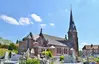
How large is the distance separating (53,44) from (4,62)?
35.4 metres

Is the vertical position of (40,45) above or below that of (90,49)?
above

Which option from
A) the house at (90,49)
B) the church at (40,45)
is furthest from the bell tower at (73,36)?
the house at (90,49)

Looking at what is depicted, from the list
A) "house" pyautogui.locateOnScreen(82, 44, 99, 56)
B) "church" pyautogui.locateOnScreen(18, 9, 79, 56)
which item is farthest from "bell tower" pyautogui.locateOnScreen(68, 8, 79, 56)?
"house" pyautogui.locateOnScreen(82, 44, 99, 56)

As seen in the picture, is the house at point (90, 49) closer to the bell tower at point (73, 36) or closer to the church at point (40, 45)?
the bell tower at point (73, 36)

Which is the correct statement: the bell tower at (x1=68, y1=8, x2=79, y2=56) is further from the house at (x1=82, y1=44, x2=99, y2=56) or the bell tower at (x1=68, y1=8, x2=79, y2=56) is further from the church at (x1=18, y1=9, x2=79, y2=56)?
the house at (x1=82, y1=44, x2=99, y2=56)

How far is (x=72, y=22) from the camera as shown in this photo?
9062cm

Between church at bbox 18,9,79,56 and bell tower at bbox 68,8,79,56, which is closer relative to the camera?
church at bbox 18,9,79,56

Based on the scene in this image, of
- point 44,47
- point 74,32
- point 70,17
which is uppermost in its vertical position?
point 70,17

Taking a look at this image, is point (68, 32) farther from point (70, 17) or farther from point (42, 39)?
point (42, 39)

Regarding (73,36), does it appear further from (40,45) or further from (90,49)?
(90,49)

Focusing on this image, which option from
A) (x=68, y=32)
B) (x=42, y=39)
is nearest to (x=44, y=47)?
(x=42, y=39)

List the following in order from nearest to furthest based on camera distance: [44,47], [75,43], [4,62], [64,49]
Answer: [4,62]
[44,47]
[64,49]
[75,43]

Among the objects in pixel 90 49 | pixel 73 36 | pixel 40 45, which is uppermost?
pixel 73 36

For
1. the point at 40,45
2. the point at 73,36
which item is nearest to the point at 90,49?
the point at 73,36
